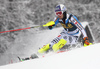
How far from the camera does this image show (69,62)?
2.58 feet

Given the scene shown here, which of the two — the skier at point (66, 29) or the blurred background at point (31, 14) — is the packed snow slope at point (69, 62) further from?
the blurred background at point (31, 14)

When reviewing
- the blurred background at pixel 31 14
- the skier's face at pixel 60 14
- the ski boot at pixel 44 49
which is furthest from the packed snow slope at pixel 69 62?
the blurred background at pixel 31 14

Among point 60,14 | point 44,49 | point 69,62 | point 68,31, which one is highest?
point 60,14

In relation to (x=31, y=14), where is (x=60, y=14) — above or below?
above

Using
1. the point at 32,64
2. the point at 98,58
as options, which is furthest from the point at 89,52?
the point at 32,64

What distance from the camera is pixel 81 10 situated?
4863 millimetres

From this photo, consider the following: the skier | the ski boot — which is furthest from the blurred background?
the skier

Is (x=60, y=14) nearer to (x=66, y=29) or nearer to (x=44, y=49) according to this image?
(x=66, y=29)

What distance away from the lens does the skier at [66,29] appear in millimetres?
1742

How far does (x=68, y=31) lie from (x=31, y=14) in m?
1.34

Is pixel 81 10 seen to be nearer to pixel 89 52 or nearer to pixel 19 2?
pixel 19 2

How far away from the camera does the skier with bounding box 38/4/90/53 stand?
68.6 inches

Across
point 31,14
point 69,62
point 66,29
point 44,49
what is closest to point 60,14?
point 66,29

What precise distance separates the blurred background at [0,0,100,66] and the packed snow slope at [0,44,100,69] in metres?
1.78
